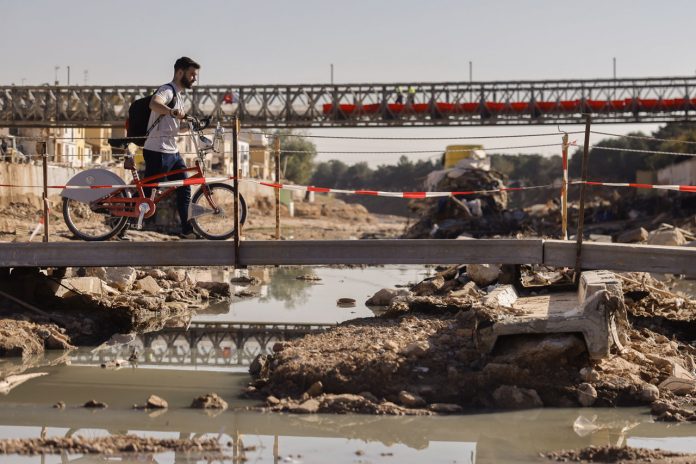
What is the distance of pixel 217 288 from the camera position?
61.6 ft

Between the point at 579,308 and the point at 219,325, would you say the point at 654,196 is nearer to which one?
the point at 219,325

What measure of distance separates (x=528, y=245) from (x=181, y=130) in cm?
399

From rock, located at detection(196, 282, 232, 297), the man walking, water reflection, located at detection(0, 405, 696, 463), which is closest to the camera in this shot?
water reflection, located at detection(0, 405, 696, 463)

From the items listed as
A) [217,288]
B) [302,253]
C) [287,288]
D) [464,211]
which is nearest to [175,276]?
[217,288]

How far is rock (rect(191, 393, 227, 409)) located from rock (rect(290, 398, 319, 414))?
63 centimetres

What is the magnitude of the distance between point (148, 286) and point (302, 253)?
5.25 m

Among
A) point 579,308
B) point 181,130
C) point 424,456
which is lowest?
point 424,456

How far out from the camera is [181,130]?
1177 cm

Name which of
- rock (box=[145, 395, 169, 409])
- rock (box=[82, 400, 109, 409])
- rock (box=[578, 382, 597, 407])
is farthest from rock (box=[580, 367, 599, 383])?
rock (box=[82, 400, 109, 409])

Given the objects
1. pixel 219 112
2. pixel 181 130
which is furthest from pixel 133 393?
pixel 219 112

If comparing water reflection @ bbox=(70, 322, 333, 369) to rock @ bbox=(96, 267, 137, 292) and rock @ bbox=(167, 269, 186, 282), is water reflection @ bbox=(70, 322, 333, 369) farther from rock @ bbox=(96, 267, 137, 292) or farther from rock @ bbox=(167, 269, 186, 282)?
rock @ bbox=(167, 269, 186, 282)

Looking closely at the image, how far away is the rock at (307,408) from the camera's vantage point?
8852 mm

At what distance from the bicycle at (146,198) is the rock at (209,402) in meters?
2.88

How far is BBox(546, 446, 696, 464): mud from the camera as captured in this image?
7348 millimetres
